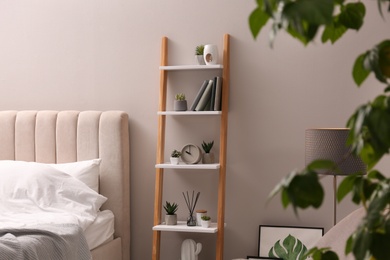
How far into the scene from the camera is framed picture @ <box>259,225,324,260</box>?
429 centimetres

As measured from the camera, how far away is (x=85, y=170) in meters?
4.44

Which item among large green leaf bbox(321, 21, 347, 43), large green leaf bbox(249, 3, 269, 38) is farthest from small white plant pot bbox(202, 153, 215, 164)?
large green leaf bbox(249, 3, 269, 38)

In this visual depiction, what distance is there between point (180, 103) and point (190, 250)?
975 millimetres

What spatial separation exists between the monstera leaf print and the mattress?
1.07 metres

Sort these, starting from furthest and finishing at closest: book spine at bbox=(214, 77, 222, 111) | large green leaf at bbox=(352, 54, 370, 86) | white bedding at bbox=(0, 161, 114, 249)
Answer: book spine at bbox=(214, 77, 222, 111)
white bedding at bbox=(0, 161, 114, 249)
large green leaf at bbox=(352, 54, 370, 86)

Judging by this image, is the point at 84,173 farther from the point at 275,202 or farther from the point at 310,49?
the point at 310,49

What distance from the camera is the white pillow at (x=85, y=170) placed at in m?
4.43

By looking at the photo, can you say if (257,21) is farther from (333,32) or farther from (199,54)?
(199,54)

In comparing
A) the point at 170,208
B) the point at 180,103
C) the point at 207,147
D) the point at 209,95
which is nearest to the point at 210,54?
the point at 209,95

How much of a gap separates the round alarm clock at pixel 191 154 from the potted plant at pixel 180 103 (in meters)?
0.25

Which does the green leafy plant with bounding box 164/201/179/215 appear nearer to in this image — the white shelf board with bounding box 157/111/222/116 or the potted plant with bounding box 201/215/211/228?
the potted plant with bounding box 201/215/211/228

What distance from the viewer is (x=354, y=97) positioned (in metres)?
4.30

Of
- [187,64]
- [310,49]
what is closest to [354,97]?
[310,49]

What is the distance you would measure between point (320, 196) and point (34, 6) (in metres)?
4.63
